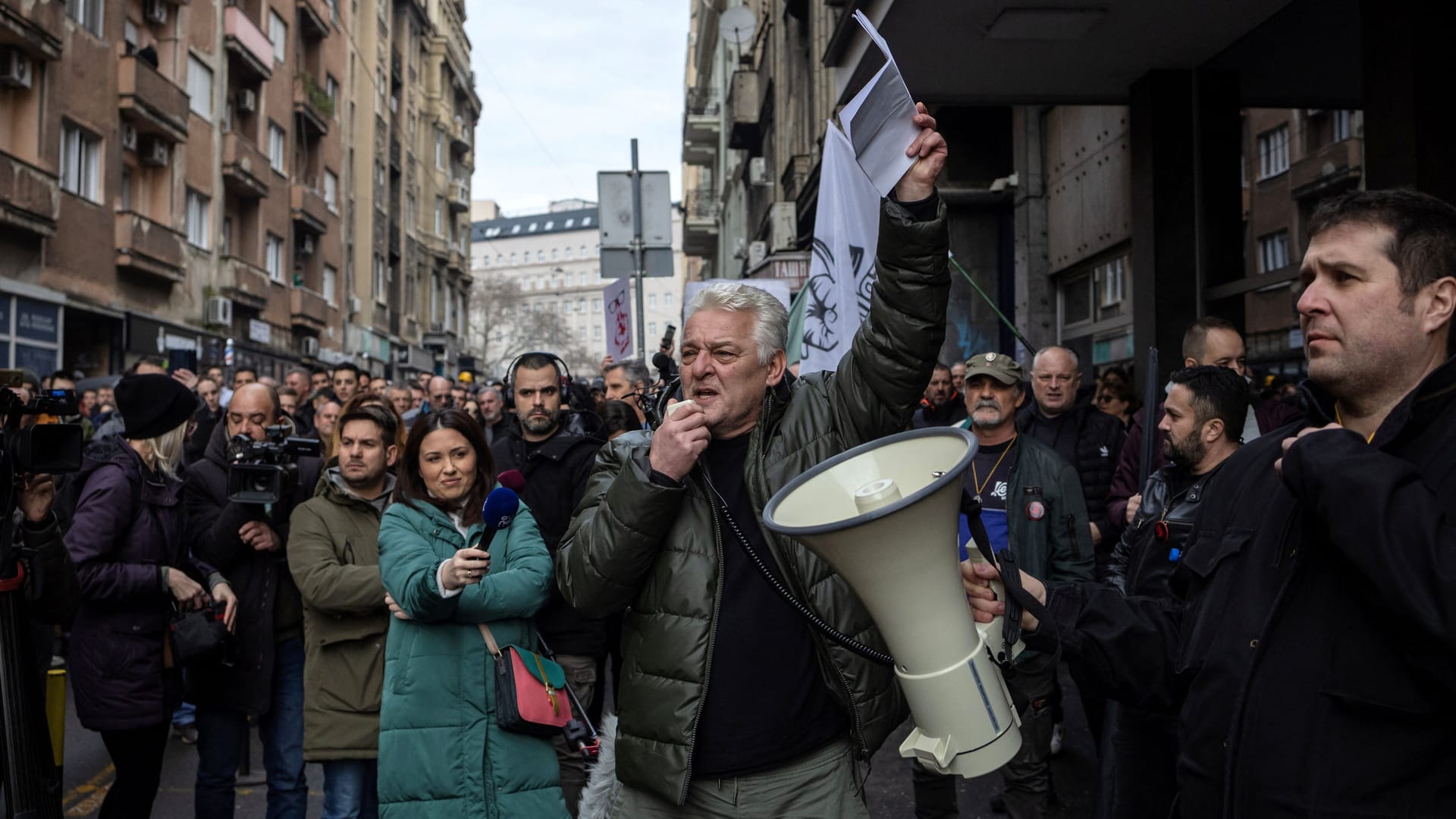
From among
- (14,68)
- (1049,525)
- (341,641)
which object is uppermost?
(14,68)

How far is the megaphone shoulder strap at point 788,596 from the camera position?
104 inches

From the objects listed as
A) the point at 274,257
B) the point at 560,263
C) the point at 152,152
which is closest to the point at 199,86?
the point at 152,152

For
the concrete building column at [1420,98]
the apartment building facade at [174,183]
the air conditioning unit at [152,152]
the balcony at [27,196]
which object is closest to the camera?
the concrete building column at [1420,98]

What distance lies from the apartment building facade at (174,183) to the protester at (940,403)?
43.8 feet

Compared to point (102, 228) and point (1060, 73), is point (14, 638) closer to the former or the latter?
point (1060, 73)

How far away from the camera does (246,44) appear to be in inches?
1075

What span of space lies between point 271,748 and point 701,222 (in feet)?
136

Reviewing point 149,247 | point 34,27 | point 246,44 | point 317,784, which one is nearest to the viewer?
point 317,784

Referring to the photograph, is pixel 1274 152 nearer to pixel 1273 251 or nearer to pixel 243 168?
pixel 1273 251

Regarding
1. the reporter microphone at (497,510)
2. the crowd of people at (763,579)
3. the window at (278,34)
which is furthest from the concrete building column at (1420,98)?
the window at (278,34)

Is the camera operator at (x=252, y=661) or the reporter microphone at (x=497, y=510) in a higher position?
the reporter microphone at (x=497, y=510)

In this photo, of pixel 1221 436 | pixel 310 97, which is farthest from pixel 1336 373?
pixel 310 97

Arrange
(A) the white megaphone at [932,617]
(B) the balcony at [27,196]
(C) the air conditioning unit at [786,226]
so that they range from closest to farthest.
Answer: (A) the white megaphone at [932,617] < (B) the balcony at [27,196] < (C) the air conditioning unit at [786,226]

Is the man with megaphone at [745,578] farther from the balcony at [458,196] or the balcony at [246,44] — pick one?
the balcony at [458,196]
